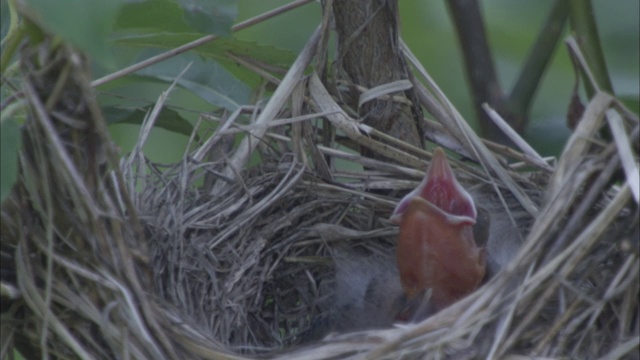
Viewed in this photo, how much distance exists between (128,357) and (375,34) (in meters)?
0.62

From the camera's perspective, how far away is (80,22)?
70 cm

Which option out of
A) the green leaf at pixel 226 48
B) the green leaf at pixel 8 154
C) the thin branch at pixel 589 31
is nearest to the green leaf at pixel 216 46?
the green leaf at pixel 226 48

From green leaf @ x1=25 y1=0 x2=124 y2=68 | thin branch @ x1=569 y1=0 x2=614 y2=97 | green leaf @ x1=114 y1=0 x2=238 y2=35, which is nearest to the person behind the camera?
green leaf @ x1=25 y1=0 x2=124 y2=68

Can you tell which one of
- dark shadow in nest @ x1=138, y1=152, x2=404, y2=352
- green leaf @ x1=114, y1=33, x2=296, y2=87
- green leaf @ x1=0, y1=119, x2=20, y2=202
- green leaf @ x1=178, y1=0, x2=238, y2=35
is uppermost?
green leaf @ x1=178, y1=0, x2=238, y2=35

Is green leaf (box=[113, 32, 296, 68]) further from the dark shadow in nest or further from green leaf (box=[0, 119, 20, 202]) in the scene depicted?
green leaf (box=[0, 119, 20, 202])

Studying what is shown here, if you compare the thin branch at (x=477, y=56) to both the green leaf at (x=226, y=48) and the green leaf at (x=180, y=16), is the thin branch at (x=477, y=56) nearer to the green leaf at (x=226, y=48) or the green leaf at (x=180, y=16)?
the green leaf at (x=226, y=48)

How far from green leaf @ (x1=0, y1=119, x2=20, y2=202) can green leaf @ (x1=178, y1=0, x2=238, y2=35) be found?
183 millimetres

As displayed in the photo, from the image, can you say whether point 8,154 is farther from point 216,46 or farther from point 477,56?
point 477,56

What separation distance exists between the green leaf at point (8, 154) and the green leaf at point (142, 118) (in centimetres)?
57

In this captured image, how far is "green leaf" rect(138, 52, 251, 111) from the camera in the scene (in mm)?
1554

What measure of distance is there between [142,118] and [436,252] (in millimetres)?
511

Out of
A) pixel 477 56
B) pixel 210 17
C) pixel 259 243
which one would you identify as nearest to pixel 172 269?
Answer: pixel 259 243

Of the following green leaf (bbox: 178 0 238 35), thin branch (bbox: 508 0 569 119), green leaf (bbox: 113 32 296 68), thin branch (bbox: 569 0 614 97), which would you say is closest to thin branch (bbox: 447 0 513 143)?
thin branch (bbox: 508 0 569 119)

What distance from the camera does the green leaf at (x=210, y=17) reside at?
2.83 ft
